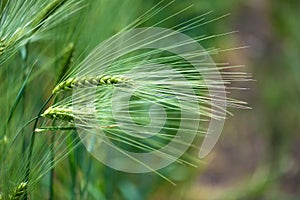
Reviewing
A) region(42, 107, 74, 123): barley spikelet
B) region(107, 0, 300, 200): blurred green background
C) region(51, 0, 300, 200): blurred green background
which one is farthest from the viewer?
region(107, 0, 300, 200): blurred green background

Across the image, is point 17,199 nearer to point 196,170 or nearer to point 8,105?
point 8,105

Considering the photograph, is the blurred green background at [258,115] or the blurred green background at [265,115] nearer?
the blurred green background at [258,115]

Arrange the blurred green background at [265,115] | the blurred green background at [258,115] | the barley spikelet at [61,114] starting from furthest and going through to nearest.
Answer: the blurred green background at [265,115] < the blurred green background at [258,115] < the barley spikelet at [61,114]

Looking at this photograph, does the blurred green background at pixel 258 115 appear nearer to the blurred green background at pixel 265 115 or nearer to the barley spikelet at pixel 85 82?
the blurred green background at pixel 265 115

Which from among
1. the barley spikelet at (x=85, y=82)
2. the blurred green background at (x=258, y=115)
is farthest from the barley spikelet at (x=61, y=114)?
the blurred green background at (x=258, y=115)

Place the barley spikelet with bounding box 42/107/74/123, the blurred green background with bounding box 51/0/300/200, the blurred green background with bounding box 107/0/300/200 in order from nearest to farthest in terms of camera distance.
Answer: the barley spikelet with bounding box 42/107/74/123 < the blurred green background with bounding box 51/0/300/200 < the blurred green background with bounding box 107/0/300/200

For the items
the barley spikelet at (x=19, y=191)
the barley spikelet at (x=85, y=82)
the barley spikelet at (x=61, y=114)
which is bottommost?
the barley spikelet at (x=19, y=191)

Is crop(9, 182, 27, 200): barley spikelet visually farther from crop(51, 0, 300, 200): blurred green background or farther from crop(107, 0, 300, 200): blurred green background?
crop(107, 0, 300, 200): blurred green background

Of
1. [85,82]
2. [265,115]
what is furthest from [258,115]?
[85,82]

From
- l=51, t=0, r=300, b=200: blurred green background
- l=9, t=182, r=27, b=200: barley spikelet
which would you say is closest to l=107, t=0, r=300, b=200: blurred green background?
l=51, t=0, r=300, b=200: blurred green background

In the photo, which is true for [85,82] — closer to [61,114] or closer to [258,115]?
[61,114]
